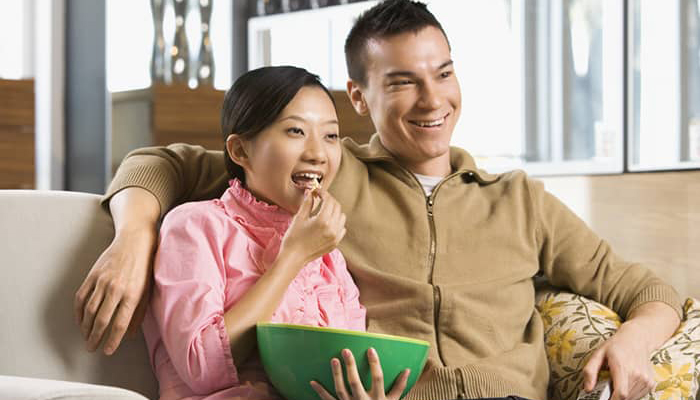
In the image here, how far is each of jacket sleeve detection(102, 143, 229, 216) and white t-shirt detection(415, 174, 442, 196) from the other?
41 centimetres

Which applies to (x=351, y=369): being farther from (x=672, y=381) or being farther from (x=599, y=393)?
(x=672, y=381)

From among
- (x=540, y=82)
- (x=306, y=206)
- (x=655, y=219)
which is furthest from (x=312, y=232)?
(x=540, y=82)

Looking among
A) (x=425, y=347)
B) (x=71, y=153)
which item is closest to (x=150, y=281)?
(x=425, y=347)

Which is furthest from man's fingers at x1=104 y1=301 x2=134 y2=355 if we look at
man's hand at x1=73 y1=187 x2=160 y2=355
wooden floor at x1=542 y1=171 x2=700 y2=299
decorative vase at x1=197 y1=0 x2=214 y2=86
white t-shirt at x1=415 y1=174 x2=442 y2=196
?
decorative vase at x1=197 y1=0 x2=214 y2=86

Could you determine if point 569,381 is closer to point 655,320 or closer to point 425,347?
point 655,320

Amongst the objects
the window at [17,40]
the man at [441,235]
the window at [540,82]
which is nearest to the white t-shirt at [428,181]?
the man at [441,235]

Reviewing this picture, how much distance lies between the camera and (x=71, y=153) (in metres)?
5.45

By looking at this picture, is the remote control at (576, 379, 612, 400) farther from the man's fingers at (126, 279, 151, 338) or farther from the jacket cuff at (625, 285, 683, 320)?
the man's fingers at (126, 279, 151, 338)

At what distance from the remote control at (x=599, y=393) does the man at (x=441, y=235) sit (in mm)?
16

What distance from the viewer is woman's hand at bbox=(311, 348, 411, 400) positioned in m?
1.34

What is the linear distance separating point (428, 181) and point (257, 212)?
0.48 meters

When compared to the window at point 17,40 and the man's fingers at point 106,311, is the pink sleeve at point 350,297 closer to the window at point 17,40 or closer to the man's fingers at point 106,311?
the man's fingers at point 106,311

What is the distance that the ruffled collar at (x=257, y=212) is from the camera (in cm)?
160

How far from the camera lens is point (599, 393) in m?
1.63
